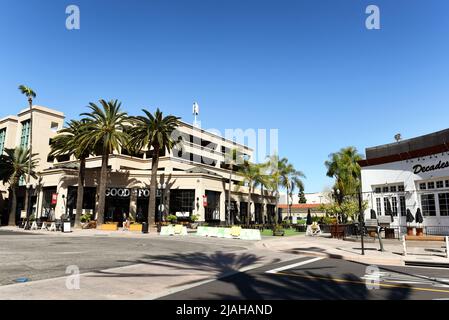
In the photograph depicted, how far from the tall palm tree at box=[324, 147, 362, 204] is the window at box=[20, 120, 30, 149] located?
5062cm

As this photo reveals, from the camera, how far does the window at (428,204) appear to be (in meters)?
24.2

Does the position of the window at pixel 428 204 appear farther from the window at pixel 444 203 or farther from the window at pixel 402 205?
the window at pixel 402 205

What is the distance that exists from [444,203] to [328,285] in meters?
19.1

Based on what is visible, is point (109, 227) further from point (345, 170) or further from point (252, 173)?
point (345, 170)

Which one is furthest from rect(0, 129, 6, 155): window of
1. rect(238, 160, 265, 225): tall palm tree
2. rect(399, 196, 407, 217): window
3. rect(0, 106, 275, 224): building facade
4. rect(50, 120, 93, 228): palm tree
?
rect(399, 196, 407, 217): window

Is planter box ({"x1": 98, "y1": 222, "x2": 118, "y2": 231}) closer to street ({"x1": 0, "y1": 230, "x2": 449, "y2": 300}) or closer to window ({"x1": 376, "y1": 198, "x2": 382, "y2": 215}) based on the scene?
street ({"x1": 0, "y1": 230, "x2": 449, "y2": 300})

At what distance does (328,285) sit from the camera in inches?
356

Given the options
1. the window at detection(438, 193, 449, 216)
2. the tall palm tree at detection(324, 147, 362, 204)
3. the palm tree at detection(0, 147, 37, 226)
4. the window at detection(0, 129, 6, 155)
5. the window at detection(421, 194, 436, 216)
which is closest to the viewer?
the window at detection(438, 193, 449, 216)

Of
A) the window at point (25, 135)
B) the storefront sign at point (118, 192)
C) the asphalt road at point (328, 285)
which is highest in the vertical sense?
the window at point (25, 135)

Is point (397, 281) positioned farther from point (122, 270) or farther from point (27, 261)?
point (27, 261)

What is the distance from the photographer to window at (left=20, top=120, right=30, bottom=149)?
59.6 meters

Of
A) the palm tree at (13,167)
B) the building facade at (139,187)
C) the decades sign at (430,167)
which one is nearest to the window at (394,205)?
the decades sign at (430,167)

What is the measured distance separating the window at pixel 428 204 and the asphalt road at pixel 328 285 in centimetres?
1403
